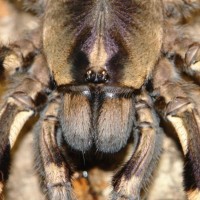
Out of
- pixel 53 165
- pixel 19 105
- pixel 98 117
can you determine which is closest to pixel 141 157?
pixel 98 117

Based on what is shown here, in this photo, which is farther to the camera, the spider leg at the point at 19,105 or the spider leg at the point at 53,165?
the spider leg at the point at 19,105

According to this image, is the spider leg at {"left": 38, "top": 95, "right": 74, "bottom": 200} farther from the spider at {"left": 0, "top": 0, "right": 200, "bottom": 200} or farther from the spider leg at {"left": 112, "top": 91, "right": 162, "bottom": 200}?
the spider leg at {"left": 112, "top": 91, "right": 162, "bottom": 200}

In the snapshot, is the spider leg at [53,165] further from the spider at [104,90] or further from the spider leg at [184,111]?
the spider leg at [184,111]

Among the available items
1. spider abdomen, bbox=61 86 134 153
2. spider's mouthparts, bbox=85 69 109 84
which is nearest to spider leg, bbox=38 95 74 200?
spider abdomen, bbox=61 86 134 153

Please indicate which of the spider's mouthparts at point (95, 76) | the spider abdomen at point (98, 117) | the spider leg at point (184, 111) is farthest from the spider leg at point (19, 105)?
the spider leg at point (184, 111)

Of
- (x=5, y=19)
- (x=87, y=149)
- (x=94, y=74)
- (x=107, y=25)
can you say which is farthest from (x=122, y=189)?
(x=5, y=19)

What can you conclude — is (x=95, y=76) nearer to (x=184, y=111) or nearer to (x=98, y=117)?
(x=98, y=117)
